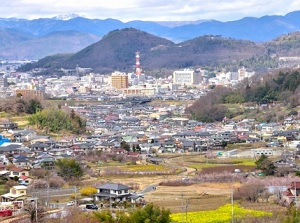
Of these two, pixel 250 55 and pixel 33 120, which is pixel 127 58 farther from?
pixel 33 120

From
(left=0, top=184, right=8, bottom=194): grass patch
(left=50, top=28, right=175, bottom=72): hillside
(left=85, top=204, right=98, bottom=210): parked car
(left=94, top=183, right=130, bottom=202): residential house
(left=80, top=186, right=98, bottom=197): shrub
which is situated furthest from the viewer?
(left=50, top=28, right=175, bottom=72): hillside

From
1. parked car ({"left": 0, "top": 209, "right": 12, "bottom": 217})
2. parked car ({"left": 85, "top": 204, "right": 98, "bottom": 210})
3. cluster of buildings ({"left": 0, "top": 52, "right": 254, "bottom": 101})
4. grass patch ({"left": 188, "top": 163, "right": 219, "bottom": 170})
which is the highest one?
cluster of buildings ({"left": 0, "top": 52, "right": 254, "bottom": 101})

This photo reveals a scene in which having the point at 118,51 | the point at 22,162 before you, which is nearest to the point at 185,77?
the point at 118,51

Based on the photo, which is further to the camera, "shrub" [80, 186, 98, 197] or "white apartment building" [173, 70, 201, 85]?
"white apartment building" [173, 70, 201, 85]

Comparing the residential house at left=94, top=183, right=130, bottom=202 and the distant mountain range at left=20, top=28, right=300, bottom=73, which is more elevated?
the distant mountain range at left=20, top=28, right=300, bottom=73

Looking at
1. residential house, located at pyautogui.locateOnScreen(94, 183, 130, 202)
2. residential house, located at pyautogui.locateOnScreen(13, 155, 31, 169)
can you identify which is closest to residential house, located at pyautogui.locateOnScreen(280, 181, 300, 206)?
residential house, located at pyautogui.locateOnScreen(94, 183, 130, 202)

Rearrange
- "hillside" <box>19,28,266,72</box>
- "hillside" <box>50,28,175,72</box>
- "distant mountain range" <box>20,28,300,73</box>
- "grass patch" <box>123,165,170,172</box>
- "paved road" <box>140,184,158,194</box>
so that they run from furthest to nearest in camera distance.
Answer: "hillside" <box>50,28,175,72</box> → "hillside" <box>19,28,266,72</box> → "distant mountain range" <box>20,28,300,73</box> → "grass patch" <box>123,165,170,172</box> → "paved road" <box>140,184,158,194</box>

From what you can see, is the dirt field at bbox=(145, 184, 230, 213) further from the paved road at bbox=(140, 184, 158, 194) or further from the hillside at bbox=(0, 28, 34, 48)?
the hillside at bbox=(0, 28, 34, 48)
